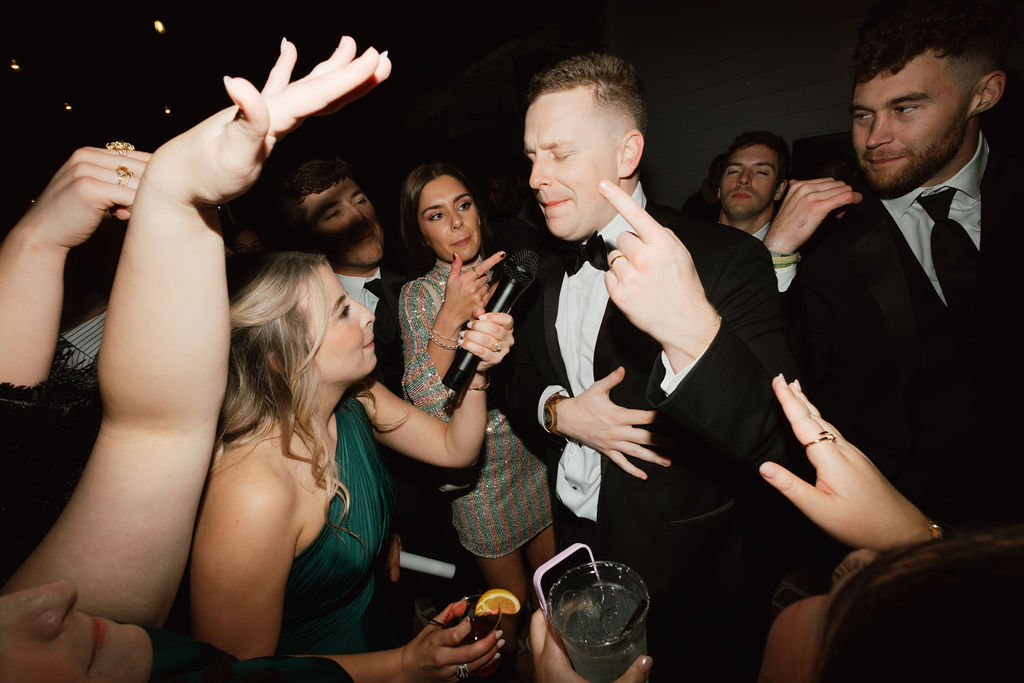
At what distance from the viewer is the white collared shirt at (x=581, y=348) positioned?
6.17 ft

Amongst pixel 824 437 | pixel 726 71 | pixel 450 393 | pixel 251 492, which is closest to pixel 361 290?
pixel 450 393

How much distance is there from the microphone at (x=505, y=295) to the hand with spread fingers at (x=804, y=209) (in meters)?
1.08

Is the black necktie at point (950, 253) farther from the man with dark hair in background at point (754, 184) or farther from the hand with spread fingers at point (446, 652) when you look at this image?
the hand with spread fingers at point (446, 652)

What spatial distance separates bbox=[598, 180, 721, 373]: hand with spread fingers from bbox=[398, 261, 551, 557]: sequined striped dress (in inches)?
58.0

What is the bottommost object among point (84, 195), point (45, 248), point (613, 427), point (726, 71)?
point (613, 427)

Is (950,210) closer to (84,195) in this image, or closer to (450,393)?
(450,393)

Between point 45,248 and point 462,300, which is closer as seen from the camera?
point 45,248

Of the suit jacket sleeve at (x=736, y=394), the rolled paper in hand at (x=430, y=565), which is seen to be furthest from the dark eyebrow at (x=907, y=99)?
the rolled paper in hand at (x=430, y=565)

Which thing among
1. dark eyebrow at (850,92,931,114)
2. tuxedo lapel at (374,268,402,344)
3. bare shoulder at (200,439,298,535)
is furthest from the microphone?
dark eyebrow at (850,92,931,114)

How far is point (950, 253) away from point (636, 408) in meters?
1.55

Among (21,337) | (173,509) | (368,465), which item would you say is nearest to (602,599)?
(173,509)

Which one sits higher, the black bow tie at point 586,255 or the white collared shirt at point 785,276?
the black bow tie at point 586,255

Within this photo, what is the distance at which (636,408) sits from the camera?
1662 mm

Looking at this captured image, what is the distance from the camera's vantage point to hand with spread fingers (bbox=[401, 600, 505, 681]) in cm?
134
